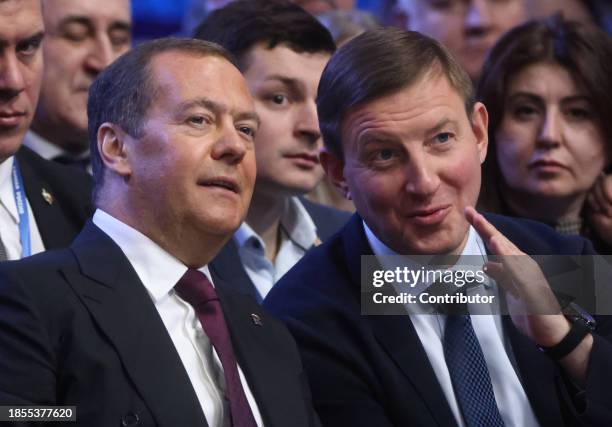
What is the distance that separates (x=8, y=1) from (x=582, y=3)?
2793 mm

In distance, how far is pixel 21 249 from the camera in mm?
3029

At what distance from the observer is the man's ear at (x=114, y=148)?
8.36 feet

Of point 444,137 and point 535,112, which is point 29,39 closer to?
point 444,137

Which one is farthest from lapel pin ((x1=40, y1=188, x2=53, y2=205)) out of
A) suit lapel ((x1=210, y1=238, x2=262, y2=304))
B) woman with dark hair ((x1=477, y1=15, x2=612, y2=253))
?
woman with dark hair ((x1=477, y1=15, x2=612, y2=253))

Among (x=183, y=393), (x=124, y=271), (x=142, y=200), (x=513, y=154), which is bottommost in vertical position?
(x=183, y=393)

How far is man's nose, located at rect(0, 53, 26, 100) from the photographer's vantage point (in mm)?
3049

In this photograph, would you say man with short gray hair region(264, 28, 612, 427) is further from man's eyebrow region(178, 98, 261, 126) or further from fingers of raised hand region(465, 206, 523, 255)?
man's eyebrow region(178, 98, 261, 126)

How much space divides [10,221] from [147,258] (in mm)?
763

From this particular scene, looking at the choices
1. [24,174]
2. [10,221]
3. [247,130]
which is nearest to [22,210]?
[10,221]

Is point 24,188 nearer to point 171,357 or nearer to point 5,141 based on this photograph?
point 5,141

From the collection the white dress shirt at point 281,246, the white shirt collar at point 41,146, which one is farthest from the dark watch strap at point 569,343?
the white shirt collar at point 41,146

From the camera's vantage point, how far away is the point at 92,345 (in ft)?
7.36

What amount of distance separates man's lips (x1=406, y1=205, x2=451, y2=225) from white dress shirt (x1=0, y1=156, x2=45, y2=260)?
3.25 ft

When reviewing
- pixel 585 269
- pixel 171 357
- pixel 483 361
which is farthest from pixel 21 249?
pixel 585 269
